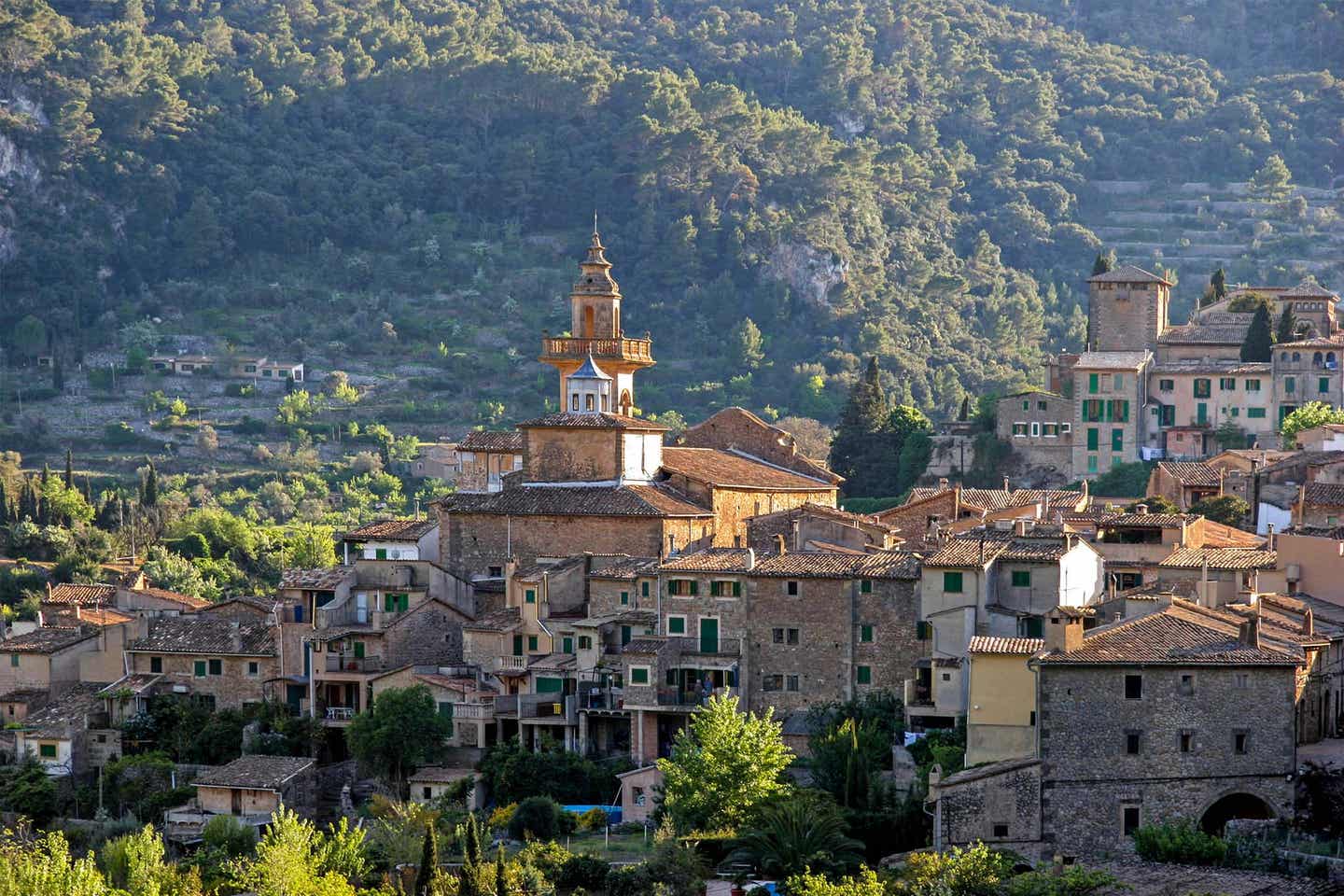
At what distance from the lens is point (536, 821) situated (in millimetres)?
48375

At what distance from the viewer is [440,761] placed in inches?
2079

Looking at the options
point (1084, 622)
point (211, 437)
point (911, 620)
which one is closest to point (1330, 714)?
point (1084, 622)

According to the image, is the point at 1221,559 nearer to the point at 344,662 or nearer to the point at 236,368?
the point at 344,662

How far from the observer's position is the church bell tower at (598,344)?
64.7 meters

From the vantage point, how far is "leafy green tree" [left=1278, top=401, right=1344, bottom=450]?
7138cm

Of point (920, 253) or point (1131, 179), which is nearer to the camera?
point (920, 253)

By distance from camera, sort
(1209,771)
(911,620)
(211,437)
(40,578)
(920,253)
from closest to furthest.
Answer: (1209,771) → (911,620) → (40,578) → (211,437) → (920,253)

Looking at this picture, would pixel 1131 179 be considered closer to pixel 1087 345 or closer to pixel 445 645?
pixel 1087 345

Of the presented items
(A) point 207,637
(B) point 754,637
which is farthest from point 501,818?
(A) point 207,637

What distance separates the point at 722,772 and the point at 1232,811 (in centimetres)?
864

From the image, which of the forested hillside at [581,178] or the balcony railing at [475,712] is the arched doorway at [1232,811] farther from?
the forested hillside at [581,178]

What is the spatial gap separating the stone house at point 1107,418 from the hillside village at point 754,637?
8.43 m

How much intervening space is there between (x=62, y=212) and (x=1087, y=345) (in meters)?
66.7

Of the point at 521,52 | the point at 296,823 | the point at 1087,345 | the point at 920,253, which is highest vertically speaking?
the point at 521,52
